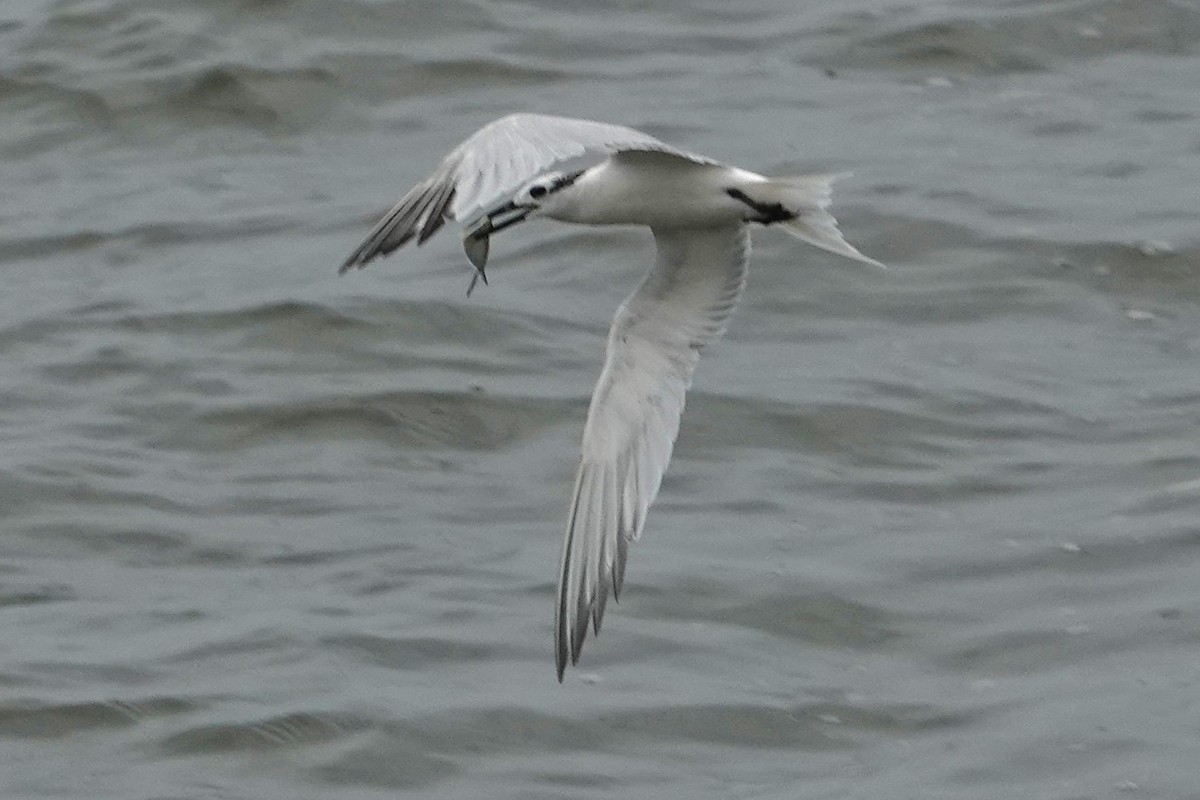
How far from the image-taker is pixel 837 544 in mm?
9102

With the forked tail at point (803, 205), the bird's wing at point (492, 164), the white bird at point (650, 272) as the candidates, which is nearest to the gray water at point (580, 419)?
the white bird at point (650, 272)

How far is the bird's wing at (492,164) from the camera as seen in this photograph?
19.5 feet

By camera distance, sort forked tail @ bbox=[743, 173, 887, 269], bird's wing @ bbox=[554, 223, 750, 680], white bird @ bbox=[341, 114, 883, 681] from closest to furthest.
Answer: white bird @ bbox=[341, 114, 883, 681]
forked tail @ bbox=[743, 173, 887, 269]
bird's wing @ bbox=[554, 223, 750, 680]

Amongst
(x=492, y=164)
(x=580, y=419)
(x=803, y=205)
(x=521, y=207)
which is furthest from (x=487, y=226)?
(x=580, y=419)

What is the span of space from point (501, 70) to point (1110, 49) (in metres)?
2.85

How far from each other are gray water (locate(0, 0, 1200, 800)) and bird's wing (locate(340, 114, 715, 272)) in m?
2.07

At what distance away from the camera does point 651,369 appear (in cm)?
739

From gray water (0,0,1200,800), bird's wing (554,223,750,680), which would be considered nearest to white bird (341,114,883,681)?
bird's wing (554,223,750,680)

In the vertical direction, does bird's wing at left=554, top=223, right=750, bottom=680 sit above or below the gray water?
above

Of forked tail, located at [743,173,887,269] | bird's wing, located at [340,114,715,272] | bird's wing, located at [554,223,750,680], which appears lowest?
bird's wing, located at [554,223,750,680]

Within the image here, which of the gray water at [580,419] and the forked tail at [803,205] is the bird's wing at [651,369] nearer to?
the forked tail at [803,205]

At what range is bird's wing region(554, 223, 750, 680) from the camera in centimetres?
726

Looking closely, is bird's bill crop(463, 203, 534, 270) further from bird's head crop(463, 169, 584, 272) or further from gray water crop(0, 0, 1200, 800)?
gray water crop(0, 0, 1200, 800)

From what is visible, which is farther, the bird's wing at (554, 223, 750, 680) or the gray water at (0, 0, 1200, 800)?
the gray water at (0, 0, 1200, 800)
